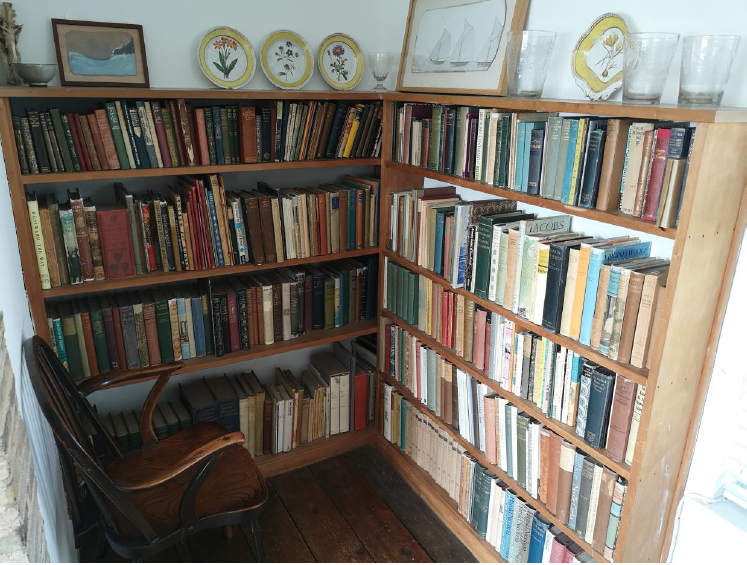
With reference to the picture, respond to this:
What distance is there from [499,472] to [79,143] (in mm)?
1889

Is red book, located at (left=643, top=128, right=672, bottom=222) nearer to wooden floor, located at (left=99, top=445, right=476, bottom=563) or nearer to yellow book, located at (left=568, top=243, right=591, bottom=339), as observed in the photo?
yellow book, located at (left=568, top=243, right=591, bottom=339)

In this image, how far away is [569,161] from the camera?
1.57m

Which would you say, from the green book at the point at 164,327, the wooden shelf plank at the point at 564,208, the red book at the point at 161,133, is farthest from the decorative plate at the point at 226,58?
the green book at the point at 164,327

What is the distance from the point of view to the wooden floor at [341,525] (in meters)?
2.15

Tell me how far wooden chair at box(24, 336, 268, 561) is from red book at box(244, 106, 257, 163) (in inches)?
33.8

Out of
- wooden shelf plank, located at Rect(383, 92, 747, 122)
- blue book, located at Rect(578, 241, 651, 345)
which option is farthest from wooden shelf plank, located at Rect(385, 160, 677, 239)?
wooden shelf plank, located at Rect(383, 92, 747, 122)

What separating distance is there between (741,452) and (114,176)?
213 cm

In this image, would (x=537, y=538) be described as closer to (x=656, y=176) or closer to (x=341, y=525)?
(x=341, y=525)

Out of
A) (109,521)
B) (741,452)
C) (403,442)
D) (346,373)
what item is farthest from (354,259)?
(741,452)

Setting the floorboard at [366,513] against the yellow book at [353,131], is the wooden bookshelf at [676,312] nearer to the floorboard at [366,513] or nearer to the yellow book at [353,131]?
the yellow book at [353,131]

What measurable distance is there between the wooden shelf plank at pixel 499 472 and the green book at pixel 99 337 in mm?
1230

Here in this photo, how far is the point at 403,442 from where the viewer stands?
259cm

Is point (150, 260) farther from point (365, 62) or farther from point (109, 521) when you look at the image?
point (365, 62)

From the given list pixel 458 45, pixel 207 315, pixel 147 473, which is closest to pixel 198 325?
pixel 207 315
